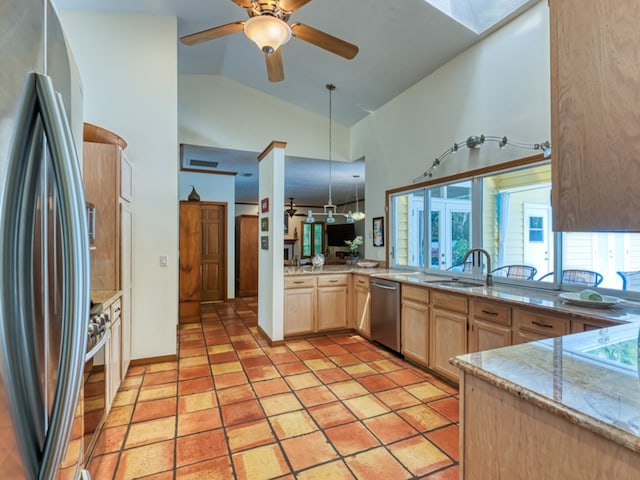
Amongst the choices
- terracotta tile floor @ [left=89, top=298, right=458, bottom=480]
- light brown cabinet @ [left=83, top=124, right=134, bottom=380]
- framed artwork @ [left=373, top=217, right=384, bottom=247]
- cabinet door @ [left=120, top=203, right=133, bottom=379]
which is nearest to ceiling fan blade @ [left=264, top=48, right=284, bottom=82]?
light brown cabinet @ [left=83, top=124, right=134, bottom=380]

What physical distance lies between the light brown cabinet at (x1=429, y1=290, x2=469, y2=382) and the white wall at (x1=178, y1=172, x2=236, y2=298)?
452 centimetres

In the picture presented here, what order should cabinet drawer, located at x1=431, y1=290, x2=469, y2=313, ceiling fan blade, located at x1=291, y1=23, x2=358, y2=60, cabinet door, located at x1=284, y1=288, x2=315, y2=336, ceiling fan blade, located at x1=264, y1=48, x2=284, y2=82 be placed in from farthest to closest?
cabinet door, located at x1=284, y1=288, x2=315, y2=336 < cabinet drawer, located at x1=431, y1=290, x2=469, y2=313 < ceiling fan blade, located at x1=264, y1=48, x2=284, y2=82 < ceiling fan blade, located at x1=291, y1=23, x2=358, y2=60

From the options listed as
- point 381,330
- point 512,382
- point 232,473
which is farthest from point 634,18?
point 381,330

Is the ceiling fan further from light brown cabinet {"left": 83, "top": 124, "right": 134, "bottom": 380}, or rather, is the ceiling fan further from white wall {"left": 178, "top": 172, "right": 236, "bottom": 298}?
white wall {"left": 178, "top": 172, "right": 236, "bottom": 298}

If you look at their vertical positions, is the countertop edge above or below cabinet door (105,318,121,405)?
above

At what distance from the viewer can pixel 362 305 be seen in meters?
4.23

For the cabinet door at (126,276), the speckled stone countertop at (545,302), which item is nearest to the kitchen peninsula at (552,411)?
the speckled stone countertop at (545,302)

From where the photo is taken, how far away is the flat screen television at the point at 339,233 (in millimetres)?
9802

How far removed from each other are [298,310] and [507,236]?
8.26ft

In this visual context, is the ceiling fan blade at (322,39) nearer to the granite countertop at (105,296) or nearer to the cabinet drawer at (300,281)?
the granite countertop at (105,296)

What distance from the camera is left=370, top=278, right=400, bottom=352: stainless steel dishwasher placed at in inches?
139

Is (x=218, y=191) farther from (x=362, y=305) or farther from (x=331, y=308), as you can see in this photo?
(x=362, y=305)

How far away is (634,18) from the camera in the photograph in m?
0.81

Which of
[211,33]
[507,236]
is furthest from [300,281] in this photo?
[211,33]
